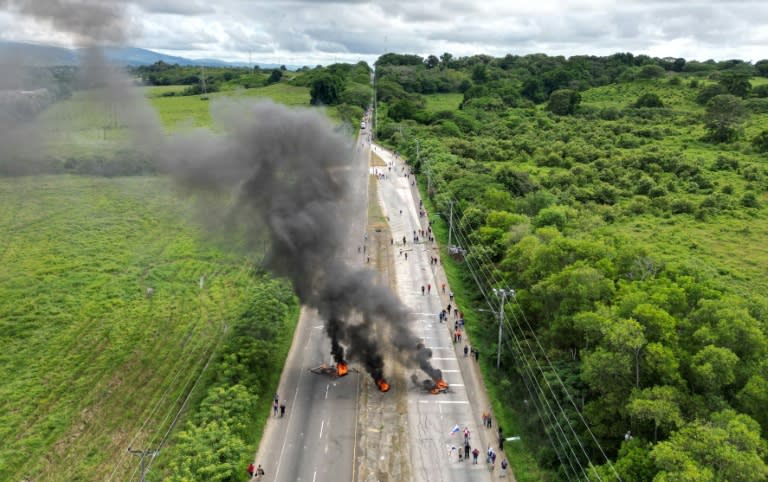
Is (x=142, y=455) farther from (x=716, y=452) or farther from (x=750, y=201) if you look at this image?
(x=750, y=201)

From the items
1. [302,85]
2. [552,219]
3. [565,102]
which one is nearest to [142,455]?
[552,219]

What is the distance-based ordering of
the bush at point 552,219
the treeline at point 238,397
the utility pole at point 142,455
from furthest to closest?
the bush at point 552,219
the treeline at point 238,397
the utility pole at point 142,455

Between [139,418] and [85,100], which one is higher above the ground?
[85,100]

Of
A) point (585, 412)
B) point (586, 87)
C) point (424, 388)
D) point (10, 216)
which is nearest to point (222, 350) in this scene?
point (424, 388)

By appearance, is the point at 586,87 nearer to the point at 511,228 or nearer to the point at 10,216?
the point at 511,228

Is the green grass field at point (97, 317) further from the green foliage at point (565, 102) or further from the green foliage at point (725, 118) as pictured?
the green foliage at point (565, 102)

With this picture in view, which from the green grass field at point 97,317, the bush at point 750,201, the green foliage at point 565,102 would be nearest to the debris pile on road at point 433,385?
the green grass field at point 97,317
